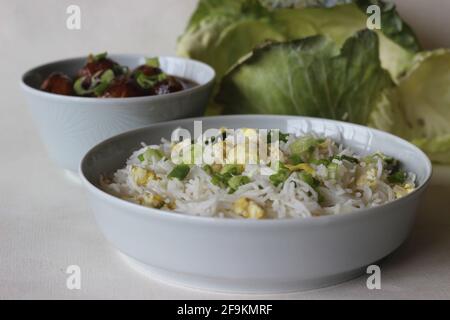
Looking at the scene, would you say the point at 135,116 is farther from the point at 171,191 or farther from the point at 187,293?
the point at 187,293

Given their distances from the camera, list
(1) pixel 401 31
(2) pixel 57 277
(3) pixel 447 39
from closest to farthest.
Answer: (2) pixel 57 277 < (1) pixel 401 31 < (3) pixel 447 39

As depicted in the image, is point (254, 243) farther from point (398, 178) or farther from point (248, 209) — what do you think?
point (398, 178)

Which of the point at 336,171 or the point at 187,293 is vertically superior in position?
the point at 336,171

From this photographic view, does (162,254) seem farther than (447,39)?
No

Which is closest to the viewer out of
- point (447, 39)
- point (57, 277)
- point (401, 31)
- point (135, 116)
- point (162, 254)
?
point (162, 254)

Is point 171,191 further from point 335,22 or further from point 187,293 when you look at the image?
point 335,22

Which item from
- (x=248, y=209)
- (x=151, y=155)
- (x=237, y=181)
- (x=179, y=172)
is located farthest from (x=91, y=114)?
(x=248, y=209)

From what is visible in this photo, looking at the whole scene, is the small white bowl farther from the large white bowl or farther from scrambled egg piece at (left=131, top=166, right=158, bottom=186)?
the large white bowl
